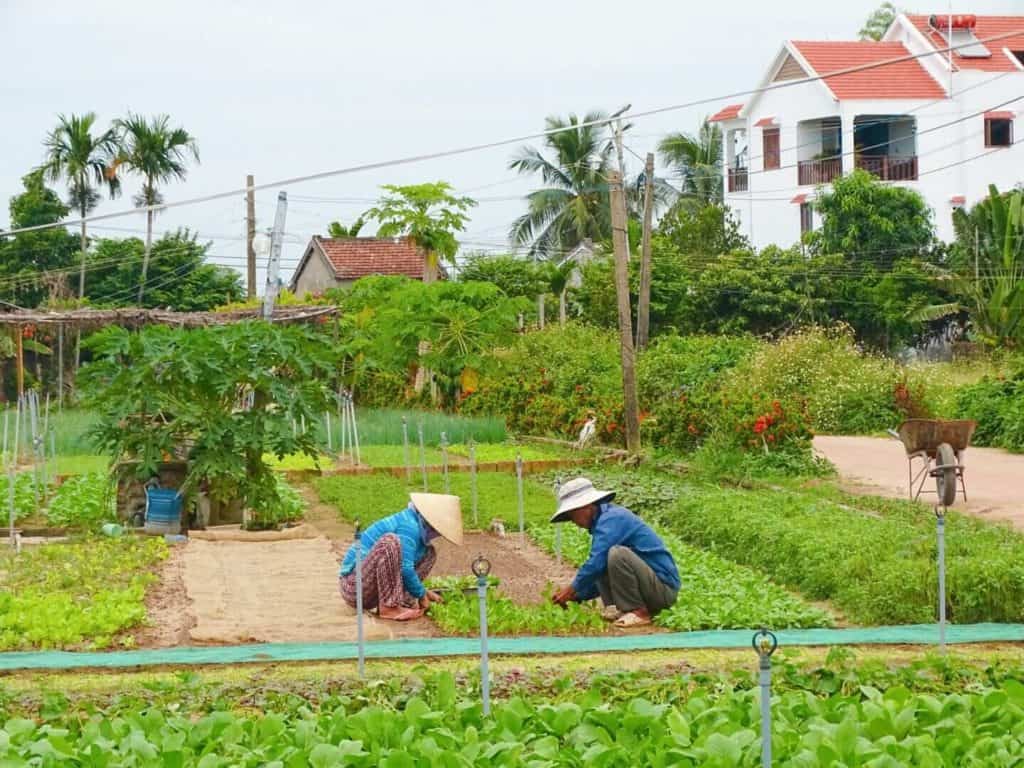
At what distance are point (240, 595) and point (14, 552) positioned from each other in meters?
2.89

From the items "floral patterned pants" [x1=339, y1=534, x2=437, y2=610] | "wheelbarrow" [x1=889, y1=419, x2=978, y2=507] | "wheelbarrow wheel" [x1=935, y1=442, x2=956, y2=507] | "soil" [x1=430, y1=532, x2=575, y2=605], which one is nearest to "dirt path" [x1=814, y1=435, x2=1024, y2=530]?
"wheelbarrow wheel" [x1=935, y1=442, x2=956, y2=507]

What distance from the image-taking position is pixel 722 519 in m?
14.1

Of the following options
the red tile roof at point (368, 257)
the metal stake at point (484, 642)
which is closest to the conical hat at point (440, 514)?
the metal stake at point (484, 642)

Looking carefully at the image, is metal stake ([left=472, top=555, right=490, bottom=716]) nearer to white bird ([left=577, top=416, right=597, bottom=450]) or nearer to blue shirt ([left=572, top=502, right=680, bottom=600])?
blue shirt ([left=572, top=502, right=680, bottom=600])

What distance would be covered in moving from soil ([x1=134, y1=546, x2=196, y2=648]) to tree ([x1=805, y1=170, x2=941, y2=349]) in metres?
27.2

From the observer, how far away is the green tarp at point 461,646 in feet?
29.4

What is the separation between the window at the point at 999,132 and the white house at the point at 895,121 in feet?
0.09

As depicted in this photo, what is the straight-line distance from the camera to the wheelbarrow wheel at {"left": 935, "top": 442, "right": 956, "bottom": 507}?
15578mm

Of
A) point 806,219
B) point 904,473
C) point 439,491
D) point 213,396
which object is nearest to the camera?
point 213,396

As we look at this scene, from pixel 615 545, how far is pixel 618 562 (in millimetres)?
117

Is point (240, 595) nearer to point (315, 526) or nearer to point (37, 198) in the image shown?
point (315, 526)

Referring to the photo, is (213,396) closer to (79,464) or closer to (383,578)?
(383,578)

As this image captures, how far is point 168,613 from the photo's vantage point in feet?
36.3

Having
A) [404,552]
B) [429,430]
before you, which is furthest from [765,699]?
[429,430]
